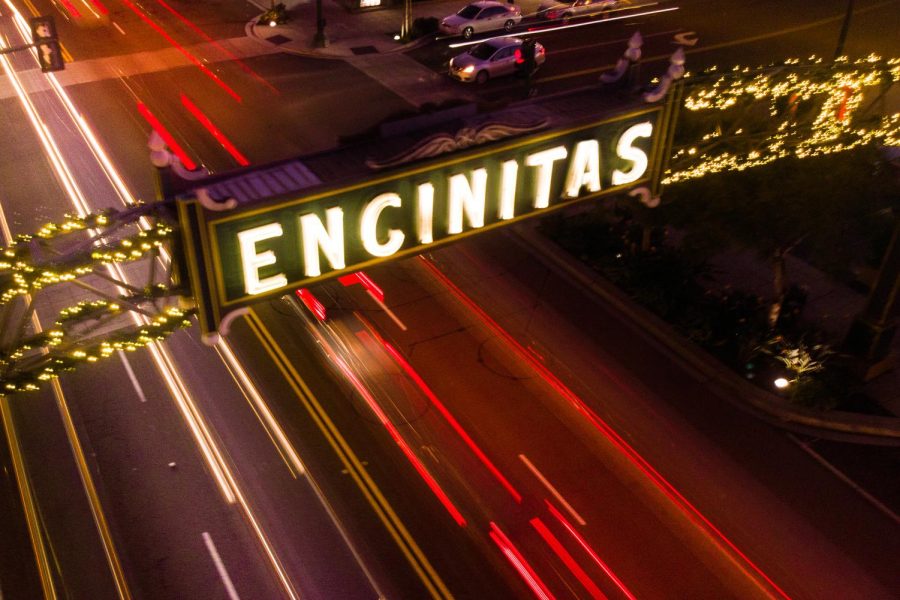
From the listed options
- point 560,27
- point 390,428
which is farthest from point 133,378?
point 560,27

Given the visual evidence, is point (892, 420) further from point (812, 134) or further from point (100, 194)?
point (100, 194)

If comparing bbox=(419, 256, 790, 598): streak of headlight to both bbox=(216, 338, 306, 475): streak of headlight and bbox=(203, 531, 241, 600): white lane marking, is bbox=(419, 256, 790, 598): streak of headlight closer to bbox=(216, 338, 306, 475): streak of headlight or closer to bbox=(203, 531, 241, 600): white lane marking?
bbox=(216, 338, 306, 475): streak of headlight

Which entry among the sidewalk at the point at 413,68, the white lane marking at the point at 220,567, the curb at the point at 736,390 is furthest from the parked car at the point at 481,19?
the white lane marking at the point at 220,567

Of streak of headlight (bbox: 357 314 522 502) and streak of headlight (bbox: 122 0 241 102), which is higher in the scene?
streak of headlight (bbox: 122 0 241 102)

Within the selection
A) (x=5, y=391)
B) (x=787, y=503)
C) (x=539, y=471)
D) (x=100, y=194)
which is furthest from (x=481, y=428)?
(x=100, y=194)

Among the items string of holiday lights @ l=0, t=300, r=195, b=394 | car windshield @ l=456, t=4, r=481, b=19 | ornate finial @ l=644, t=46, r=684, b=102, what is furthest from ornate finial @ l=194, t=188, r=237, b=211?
car windshield @ l=456, t=4, r=481, b=19

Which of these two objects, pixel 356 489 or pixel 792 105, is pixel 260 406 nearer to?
pixel 356 489
